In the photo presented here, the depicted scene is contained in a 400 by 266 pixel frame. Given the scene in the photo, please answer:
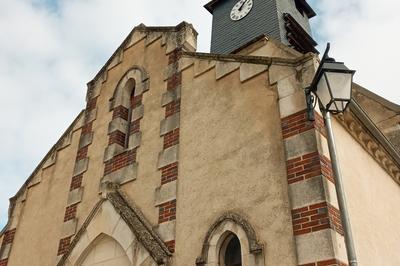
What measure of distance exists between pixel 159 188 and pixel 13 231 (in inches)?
168

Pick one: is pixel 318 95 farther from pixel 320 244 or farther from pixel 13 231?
pixel 13 231

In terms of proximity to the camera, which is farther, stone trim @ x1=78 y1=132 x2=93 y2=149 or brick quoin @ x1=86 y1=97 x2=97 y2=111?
brick quoin @ x1=86 y1=97 x2=97 y2=111

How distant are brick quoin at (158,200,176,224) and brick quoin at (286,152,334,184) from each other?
198cm

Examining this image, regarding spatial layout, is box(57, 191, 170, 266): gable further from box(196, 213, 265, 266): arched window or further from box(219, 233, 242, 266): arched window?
box(219, 233, 242, 266): arched window

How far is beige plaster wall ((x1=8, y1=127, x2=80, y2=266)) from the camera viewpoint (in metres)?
8.34

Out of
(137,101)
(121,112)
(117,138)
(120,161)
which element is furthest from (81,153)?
(137,101)

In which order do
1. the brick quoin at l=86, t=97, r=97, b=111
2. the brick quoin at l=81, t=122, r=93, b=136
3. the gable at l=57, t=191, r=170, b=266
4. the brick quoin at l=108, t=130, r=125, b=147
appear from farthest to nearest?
the brick quoin at l=86, t=97, r=97, b=111, the brick quoin at l=81, t=122, r=93, b=136, the brick quoin at l=108, t=130, r=125, b=147, the gable at l=57, t=191, r=170, b=266

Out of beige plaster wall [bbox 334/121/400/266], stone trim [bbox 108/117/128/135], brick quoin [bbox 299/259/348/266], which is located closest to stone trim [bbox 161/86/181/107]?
stone trim [bbox 108/117/128/135]

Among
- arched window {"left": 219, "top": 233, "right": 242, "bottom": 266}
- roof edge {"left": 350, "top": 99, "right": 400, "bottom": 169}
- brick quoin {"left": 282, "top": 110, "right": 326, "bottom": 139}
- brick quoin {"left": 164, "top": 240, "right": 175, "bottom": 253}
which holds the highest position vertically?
roof edge {"left": 350, "top": 99, "right": 400, "bottom": 169}

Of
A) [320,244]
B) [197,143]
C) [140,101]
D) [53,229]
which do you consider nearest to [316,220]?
[320,244]

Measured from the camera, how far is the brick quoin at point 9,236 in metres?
9.16

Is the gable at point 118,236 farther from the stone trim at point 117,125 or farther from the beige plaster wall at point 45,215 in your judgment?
the stone trim at point 117,125

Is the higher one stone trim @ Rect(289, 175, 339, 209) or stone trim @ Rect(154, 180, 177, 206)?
stone trim @ Rect(154, 180, 177, 206)

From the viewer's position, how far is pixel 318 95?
4.58 m
